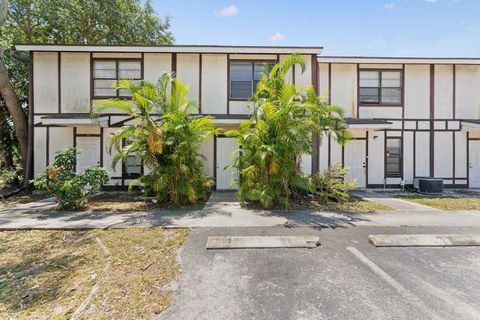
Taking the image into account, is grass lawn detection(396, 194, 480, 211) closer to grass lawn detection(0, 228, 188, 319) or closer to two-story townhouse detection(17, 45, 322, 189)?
two-story townhouse detection(17, 45, 322, 189)

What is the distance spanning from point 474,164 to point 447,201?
5.05 m

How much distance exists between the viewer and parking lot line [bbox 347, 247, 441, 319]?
9.31 feet

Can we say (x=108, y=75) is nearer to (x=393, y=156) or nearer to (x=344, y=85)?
(x=344, y=85)

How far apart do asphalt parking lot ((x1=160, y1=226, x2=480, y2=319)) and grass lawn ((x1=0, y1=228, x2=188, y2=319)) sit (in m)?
0.40

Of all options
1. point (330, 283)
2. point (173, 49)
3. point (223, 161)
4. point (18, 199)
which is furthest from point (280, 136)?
point (18, 199)

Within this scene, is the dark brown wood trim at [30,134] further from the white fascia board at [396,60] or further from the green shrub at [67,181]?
the white fascia board at [396,60]

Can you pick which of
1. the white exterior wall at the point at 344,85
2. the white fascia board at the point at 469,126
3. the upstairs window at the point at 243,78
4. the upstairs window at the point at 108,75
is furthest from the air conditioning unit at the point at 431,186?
the upstairs window at the point at 108,75

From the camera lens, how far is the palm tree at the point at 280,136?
22.9 feet

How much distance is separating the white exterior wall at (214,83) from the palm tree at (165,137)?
3019 millimetres

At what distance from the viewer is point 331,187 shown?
26.6ft

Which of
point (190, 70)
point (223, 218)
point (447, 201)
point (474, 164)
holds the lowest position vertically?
point (223, 218)

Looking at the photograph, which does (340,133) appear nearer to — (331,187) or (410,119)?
(331,187)

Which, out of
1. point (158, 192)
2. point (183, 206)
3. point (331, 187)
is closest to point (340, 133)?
point (331, 187)

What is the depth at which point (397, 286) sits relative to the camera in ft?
11.0
